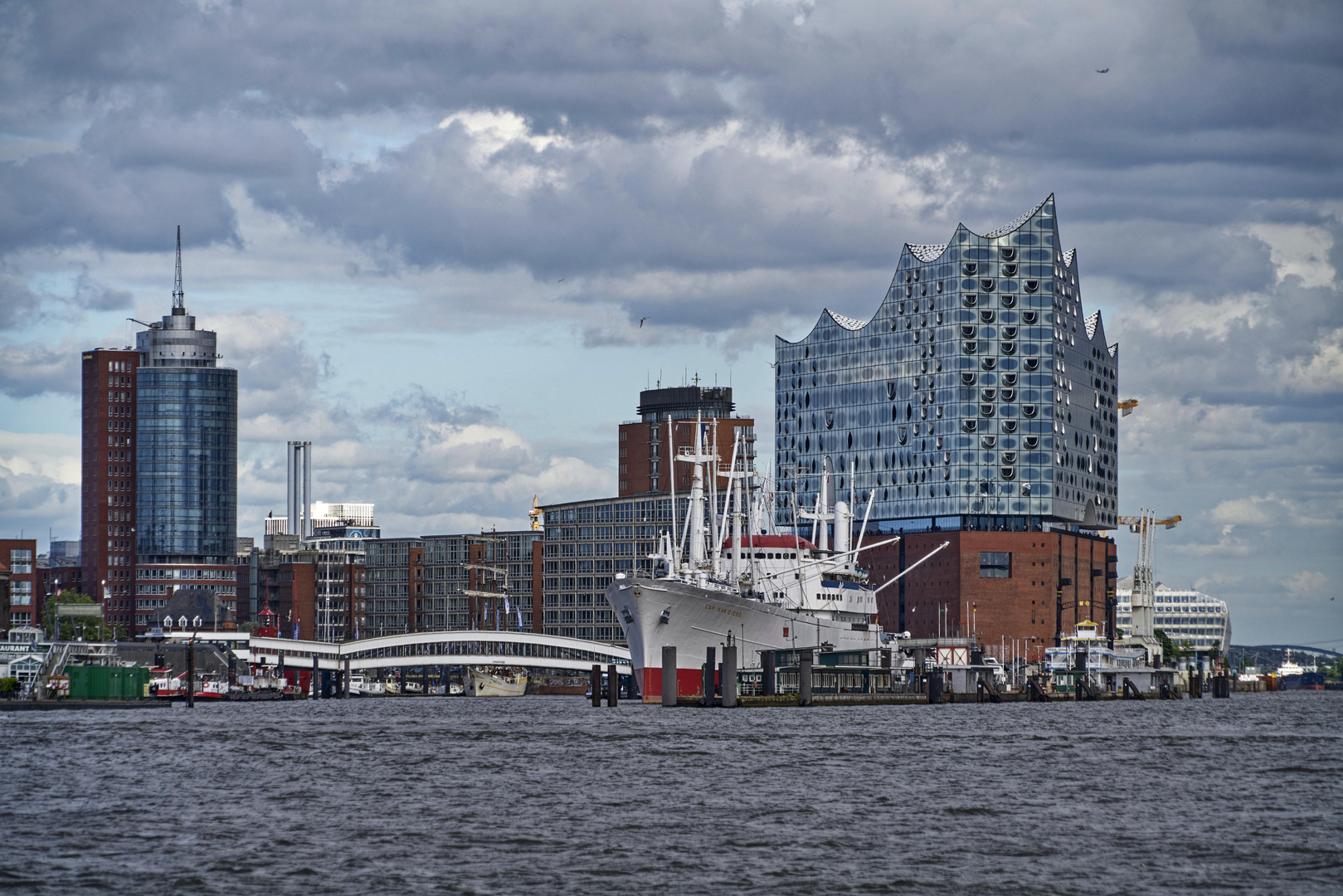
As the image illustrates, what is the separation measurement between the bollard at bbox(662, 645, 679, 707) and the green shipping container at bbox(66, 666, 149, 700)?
49654 millimetres

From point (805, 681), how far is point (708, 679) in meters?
7.92

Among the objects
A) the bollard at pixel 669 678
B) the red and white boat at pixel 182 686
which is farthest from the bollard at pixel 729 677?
the red and white boat at pixel 182 686

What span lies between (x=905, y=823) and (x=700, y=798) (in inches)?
386

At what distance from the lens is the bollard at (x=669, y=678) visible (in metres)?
136

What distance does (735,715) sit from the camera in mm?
121938

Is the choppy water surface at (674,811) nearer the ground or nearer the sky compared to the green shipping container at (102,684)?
nearer the sky

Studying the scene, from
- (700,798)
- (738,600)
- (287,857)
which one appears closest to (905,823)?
(700,798)

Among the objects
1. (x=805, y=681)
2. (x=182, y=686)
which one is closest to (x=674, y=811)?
(x=805, y=681)

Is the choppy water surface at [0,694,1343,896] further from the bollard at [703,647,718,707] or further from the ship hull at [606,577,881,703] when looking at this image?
the ship hull at [606,577,881,703]

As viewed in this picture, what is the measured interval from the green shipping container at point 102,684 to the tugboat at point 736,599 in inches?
1713

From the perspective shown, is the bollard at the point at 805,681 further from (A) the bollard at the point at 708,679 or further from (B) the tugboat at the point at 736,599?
(B) the tugboat at the point at 736,599

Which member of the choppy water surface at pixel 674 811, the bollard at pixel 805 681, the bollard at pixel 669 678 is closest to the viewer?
the choppy water surface at pixel 674 811

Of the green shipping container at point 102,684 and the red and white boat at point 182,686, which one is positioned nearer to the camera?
the green shipping container at point 102,684

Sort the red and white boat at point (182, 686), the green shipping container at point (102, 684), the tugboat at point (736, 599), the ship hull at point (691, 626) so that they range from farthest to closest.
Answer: the red and white boat at point (182, 686) → the green shipping container at point (102, 684) → the tugboat at point (736, 599) → the ship hull at point (691, 626)
